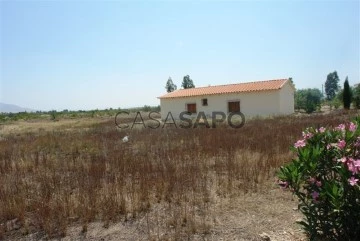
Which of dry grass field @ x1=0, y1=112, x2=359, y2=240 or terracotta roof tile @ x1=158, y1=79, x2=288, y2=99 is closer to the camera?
dry grass field @ x1=0, y1=112, x2=359, y2=240

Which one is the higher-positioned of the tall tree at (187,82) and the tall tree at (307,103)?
the tall tree at (187,82)

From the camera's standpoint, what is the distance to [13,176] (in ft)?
20.9

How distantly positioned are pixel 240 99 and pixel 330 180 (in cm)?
2405

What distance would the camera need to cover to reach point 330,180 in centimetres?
284

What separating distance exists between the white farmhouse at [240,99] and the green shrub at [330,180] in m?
22.2

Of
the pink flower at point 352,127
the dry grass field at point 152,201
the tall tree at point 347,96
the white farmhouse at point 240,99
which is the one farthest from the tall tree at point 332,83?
the pink flower at point 352,127

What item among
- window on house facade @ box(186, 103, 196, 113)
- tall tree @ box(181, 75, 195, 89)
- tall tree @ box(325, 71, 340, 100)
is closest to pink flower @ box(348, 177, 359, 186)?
window on house facade @ box(186, 103, 196, 113)

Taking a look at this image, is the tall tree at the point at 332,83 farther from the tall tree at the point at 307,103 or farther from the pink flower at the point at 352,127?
the pink flower at the point at 352,127

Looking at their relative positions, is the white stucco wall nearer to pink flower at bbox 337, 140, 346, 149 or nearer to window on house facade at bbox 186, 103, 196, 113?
window on house facade at bbox 186, 103, 196, 113

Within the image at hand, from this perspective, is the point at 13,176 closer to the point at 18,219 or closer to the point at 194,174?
the point at 18,219

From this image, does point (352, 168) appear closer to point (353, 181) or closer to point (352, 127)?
point (353, 181)

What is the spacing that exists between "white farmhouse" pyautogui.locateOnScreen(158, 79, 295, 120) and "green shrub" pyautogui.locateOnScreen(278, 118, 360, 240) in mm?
22183

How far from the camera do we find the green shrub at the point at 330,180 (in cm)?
267

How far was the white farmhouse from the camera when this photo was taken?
24.9m
